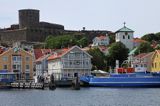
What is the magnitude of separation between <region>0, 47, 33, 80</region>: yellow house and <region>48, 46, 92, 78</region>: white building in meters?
9.46

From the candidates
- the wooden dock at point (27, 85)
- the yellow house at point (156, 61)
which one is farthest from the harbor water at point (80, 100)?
the yellow house at point (156, 61)

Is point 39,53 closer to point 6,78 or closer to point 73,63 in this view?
point 73,63

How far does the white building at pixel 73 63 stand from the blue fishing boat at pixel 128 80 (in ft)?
37.1

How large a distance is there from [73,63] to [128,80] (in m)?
18.5

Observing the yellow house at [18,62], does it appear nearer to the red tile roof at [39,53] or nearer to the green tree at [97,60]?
the red tile roof at [39,53]

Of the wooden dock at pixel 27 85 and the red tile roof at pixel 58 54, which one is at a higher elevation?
the red tile roof at pixel 58 54

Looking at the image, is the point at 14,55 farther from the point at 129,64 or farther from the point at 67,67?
the point at 129,64

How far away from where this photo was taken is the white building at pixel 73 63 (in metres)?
125

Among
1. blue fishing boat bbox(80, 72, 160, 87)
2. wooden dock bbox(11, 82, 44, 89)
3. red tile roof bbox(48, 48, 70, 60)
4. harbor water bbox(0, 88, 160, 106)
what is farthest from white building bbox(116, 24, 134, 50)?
harbor water bbox(0, 88, 160, 106)

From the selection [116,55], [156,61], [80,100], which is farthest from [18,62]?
[80,100]

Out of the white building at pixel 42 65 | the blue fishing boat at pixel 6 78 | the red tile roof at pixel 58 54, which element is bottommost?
the blue fishing boat at pixel 6 78

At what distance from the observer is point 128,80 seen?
11219 cm

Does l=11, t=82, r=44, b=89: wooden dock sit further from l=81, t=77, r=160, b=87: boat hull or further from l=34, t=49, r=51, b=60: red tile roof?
l=34, t=49, r=51, b=60: red tile roof

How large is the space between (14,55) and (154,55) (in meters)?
35.4
